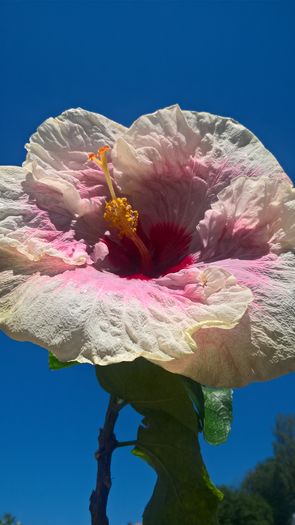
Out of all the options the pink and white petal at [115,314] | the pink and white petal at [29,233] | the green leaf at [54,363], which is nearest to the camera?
the pink and white petal at [115,314]

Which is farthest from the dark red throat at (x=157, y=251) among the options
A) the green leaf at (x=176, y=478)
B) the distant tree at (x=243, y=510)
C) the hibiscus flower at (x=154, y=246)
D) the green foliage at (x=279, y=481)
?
the green foliage at (x=279, y=481)

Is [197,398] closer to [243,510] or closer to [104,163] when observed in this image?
[104,163]

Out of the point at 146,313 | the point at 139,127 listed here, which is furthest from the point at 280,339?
the point at 139,127

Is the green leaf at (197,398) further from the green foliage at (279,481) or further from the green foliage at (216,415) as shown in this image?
the green foliage at (279,481)

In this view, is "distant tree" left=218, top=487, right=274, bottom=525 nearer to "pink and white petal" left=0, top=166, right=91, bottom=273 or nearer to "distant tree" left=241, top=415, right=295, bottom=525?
"distant tree" left=241, top=415, right=295, bottom=525

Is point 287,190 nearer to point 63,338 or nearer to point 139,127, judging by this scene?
point 139,127

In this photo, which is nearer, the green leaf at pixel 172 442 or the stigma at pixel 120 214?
the green leaf at pixel 172 442
